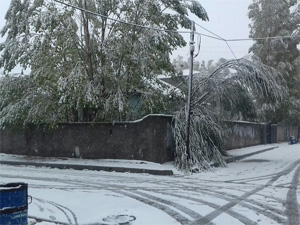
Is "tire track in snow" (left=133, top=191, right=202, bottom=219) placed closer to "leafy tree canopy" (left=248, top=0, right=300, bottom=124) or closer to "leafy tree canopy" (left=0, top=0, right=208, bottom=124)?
"leafy tree canopy" (left=0, top=0, right=208, bottom=124)

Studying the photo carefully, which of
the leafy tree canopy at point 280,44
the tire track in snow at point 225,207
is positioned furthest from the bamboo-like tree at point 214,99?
the leafy tree canopy at point 280,44

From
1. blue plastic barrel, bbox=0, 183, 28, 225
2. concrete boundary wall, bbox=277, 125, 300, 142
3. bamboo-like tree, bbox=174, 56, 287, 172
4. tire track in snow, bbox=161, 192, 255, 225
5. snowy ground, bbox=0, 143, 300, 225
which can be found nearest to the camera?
blue plastic barrel, bbox=0, 183, 28, 225

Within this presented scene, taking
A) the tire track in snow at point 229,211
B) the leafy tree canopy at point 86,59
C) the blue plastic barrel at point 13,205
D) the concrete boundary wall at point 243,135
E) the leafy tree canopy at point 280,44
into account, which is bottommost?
A: the tire track in snow at point 229,211

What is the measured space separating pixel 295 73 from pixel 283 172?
31.2 meters

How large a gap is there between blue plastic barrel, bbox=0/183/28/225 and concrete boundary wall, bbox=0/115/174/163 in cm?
1173

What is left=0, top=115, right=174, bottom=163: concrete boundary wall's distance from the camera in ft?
60.0

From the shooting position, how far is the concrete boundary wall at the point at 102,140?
60.0 ft

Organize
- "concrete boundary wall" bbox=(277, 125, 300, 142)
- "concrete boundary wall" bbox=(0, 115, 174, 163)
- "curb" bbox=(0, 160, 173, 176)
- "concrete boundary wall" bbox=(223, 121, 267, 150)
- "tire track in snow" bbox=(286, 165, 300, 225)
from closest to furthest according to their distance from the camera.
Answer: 1. "tire track in snow" bbox=(286, 165, 300, 225)
2. "curb" bbox=(0, 160, 173, 176)
3. "concrete boundary wall" bbox=(0, 115, 174, 163)
4. "concrete boundary wall" bbox=(223, 121, 267, 150)
5. "concrete boundary wall" bbox=(277, 125, 300, 142)

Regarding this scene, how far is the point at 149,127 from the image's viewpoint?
724 inches

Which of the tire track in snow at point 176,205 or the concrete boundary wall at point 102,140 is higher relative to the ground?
the concrete boundary wall at point 102,140

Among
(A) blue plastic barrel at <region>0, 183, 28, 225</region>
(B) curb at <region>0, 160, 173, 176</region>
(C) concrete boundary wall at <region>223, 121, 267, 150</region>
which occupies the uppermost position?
(C) concrete boundary wall at <region>223, 121, 267, 150</region>

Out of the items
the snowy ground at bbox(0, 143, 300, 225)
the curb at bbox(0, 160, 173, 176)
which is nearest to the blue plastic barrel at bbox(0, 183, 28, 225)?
the snowy ground at bbox(0, 143, 300, 225)

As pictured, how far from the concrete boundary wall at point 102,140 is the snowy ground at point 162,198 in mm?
2341

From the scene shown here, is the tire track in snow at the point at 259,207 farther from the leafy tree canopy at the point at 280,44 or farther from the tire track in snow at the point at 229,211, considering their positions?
the leafy tree canopy at the point at 280,44
